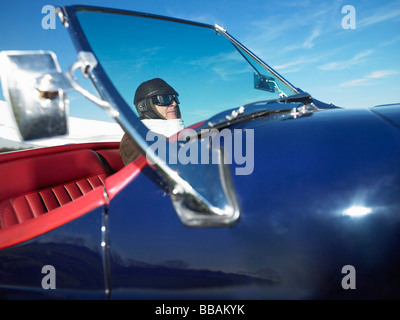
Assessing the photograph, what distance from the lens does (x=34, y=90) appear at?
27.8 inches

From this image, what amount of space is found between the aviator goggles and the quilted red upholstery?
1106 millimetres

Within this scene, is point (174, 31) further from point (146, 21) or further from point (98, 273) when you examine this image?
point (98, 273)

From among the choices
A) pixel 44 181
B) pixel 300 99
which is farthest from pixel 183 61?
pixel 44 181

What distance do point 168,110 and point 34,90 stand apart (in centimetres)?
85

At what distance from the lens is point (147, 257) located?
2.65ft

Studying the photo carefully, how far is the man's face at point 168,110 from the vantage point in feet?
4.77

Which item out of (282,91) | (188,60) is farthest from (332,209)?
(282,91)

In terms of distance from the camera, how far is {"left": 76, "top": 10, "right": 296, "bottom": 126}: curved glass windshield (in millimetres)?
1141

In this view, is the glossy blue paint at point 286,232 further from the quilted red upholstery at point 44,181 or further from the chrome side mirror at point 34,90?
the quilted red upholstery at point 44,181

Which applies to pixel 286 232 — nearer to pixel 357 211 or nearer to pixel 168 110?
pixel 357 211

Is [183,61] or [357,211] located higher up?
[183,61]

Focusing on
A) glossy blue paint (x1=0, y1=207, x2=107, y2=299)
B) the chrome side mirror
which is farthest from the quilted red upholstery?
the chrome side mirror

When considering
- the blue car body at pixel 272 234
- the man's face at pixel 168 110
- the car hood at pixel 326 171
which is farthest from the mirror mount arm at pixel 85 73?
the man's face at pixel 168 110
